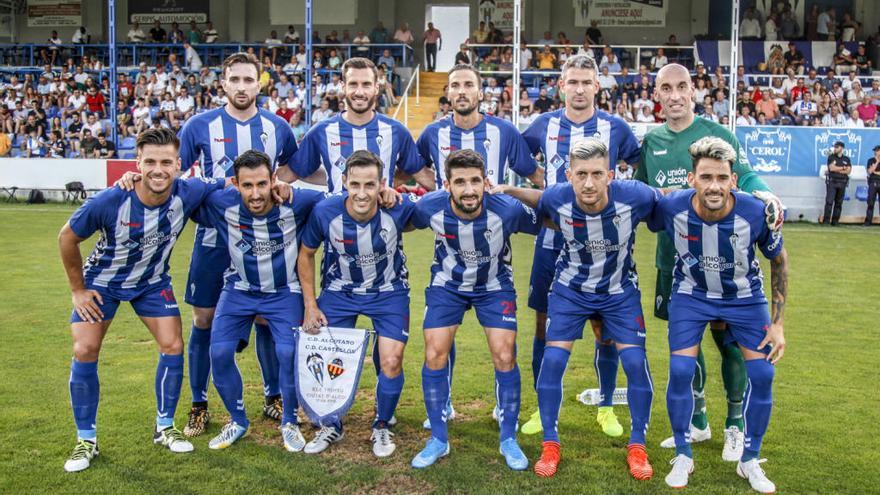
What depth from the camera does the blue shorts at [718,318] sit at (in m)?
4.44

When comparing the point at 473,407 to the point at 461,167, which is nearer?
the point at 461,167

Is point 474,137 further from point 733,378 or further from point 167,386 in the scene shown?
point 167,386

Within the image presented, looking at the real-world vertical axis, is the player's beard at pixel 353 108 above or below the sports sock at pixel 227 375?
above

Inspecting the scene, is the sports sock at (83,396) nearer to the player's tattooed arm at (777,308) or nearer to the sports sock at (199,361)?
the sports sock at (199,361)

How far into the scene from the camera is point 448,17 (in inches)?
1147

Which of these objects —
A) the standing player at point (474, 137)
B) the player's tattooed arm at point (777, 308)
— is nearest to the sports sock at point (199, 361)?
the standing player at point (474, 137)

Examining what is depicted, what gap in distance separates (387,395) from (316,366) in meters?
0.45

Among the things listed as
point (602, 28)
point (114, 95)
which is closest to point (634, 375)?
point (114, 95)

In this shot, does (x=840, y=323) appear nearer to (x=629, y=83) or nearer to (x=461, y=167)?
(x=461, y=167)

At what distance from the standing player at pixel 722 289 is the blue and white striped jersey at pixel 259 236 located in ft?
7.23

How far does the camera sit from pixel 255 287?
5035 mm

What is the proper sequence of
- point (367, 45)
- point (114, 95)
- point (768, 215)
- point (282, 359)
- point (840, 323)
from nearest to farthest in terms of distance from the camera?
point (768, 215) → point (282, 359) → point (840, 323) → point (114, 95) → point (367, 45)

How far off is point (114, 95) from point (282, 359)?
18.5 m


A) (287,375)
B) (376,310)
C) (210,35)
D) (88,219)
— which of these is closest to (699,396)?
(376,310)
